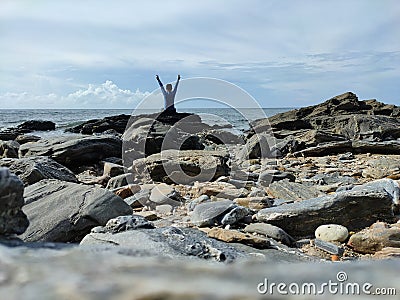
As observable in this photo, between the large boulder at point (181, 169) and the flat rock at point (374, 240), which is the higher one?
the large boulder at point (181, 169)

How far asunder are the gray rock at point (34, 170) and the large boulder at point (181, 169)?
1415mm

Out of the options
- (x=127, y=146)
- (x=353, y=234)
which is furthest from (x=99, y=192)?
(x=127, y=146)

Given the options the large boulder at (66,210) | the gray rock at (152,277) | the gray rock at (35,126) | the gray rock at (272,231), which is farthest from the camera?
the gray rock at (35,126)

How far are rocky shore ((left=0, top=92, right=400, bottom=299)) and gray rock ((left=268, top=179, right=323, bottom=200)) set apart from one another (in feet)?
0.07

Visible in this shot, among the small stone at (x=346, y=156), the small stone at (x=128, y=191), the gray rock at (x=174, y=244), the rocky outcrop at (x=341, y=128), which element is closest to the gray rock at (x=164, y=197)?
the small stone at (x=128, y=191)

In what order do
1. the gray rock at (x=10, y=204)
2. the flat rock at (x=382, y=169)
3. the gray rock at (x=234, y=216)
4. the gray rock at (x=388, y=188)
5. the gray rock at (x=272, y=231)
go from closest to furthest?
the gray rock at (x=10, y=204)
the gray rock at (x=272, y=231)
the gray rock at (x=234, y=216)
the gray rock at (x=388, y=188)
the flat rock at (x=382, y=169)

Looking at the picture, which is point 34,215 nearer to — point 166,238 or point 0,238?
point 166,238

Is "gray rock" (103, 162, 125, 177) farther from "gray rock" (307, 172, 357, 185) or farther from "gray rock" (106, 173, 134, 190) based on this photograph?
"gray rock" (307, 172, 357, 185)

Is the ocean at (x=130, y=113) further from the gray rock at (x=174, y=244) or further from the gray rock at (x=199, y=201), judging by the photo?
the gray rock at (x=174, y=244)

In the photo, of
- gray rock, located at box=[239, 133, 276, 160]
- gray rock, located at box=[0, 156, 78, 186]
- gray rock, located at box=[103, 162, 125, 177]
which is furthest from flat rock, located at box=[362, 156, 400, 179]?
gray rock, located at box=[0, 156, 78, 186]

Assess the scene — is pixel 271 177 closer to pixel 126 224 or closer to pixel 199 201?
pixel 199 201

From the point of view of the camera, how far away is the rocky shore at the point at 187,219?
2.42ft

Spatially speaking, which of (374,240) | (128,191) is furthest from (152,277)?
(128,191)

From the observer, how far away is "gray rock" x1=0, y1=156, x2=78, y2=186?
4.95 m
